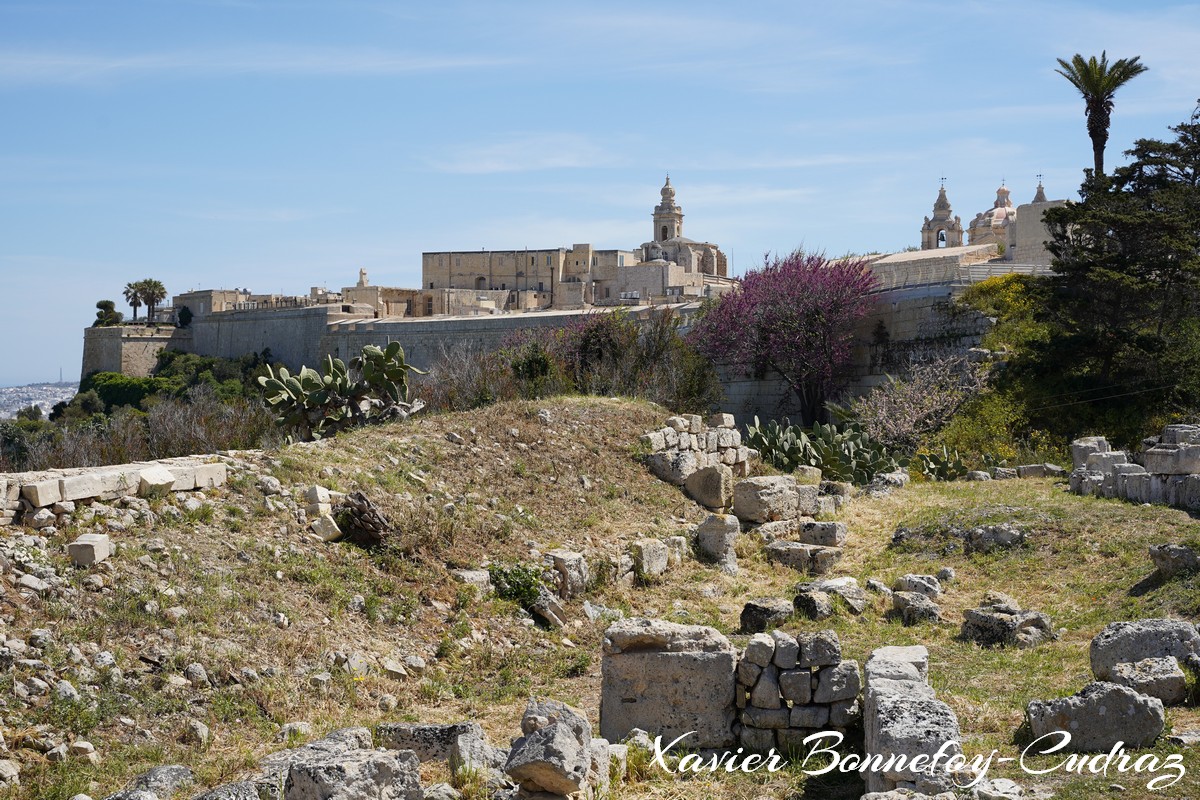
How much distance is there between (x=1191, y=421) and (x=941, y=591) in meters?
10.9

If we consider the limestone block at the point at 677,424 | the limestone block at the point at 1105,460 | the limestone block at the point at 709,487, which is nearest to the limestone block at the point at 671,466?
the limestone block at the point at 709,487

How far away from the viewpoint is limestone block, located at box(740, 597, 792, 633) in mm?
10320

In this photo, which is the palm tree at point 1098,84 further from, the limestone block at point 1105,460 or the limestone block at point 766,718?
the limestone block at point 766,718

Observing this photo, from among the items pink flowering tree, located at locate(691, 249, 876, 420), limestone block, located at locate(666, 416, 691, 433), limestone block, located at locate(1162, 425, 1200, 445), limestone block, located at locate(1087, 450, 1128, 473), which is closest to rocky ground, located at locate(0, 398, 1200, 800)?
limestone block, located at locate(666, 416, 691, 433)

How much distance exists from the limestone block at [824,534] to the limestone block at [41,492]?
8.22 m

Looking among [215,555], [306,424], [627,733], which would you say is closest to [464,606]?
[215,555]

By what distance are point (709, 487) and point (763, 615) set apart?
16.5 feet

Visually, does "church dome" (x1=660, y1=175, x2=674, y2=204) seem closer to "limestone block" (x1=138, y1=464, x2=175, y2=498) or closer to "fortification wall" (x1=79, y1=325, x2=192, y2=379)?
"fortification wall" (x1=79, y1=325, x2=192, y2=379)

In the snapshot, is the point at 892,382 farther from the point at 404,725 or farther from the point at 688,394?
the point at 404,725

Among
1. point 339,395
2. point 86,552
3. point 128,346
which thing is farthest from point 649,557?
point 128,346

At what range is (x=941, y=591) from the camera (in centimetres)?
1157

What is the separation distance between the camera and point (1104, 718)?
20.9 ft

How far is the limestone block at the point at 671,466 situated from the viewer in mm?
15523

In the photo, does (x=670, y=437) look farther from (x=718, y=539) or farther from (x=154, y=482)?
(x=154, y=482)
